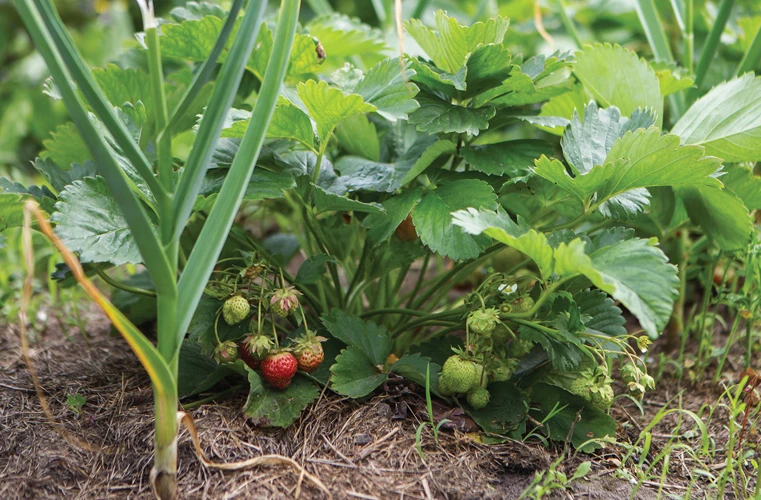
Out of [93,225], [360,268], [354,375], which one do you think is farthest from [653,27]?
[93,225]

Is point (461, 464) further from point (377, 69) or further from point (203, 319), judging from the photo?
point (377, 69)

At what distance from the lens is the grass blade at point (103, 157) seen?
70 centimetres

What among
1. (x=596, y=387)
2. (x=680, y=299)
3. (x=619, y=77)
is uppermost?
(x=619, y=77)

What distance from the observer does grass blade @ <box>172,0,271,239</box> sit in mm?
798

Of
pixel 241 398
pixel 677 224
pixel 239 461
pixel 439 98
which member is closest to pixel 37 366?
pixel 241 398

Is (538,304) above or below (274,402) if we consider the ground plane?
above

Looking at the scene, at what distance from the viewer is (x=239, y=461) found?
0.97 metres

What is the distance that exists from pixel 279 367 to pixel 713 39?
124 cm

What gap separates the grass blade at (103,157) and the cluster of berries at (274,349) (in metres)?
0.22

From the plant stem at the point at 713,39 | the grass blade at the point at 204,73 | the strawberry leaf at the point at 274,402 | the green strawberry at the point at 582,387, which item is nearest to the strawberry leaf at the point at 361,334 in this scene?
the strawberry leaf at the point at 274,402

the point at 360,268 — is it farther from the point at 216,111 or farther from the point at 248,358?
the point at 216,111

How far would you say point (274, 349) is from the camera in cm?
103

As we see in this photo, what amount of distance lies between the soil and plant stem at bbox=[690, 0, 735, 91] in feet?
2.66

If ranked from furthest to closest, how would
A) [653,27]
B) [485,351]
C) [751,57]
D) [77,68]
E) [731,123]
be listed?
[653,27]
[751,57]
[731,123]
[485,351]
[77,68]
